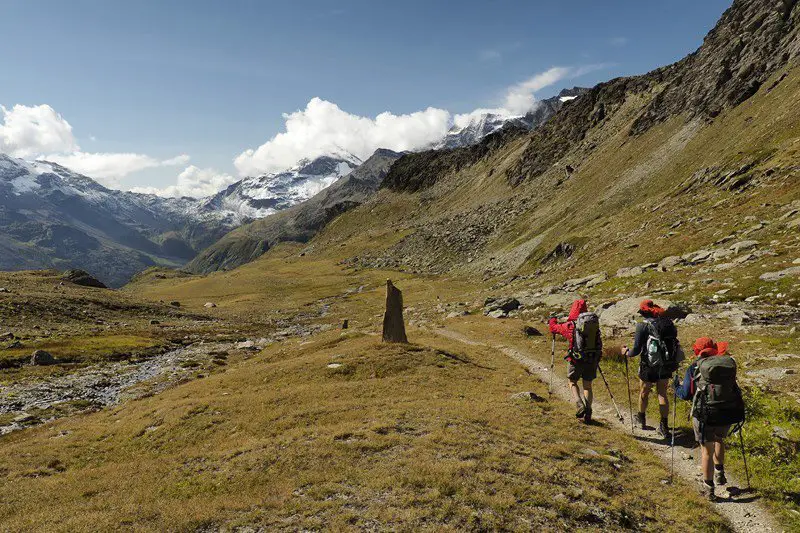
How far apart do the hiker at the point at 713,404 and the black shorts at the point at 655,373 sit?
3109mm

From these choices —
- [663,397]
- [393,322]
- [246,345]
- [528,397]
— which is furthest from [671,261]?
[246,345]

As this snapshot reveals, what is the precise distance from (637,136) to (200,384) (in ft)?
376

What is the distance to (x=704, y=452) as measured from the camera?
1184 cm

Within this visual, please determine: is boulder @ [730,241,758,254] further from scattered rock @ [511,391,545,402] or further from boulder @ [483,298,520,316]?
scattered rock @ [511,391,545,402]

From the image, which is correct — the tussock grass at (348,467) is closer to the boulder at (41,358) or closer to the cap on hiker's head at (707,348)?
the cap on hiker's head at (707,348)

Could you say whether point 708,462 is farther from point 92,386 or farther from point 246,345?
point 246,345

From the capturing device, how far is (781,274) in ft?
95.2

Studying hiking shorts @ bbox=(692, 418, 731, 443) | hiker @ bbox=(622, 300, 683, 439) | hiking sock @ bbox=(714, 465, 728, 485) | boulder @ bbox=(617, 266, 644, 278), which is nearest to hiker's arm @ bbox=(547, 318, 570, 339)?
hiker @ bbox=(622, 300, 683, 439)

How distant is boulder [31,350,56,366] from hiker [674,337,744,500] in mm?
55712

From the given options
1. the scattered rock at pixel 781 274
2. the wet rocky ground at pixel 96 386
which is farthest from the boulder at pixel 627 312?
the wet rocky ground at pixel 96 386

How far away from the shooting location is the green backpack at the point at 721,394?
11.4 metres

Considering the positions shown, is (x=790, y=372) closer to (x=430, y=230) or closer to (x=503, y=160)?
(x=430, y=230)

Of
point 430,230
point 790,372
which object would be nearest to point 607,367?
point 790,372

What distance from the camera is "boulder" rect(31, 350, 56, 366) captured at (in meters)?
44.4
